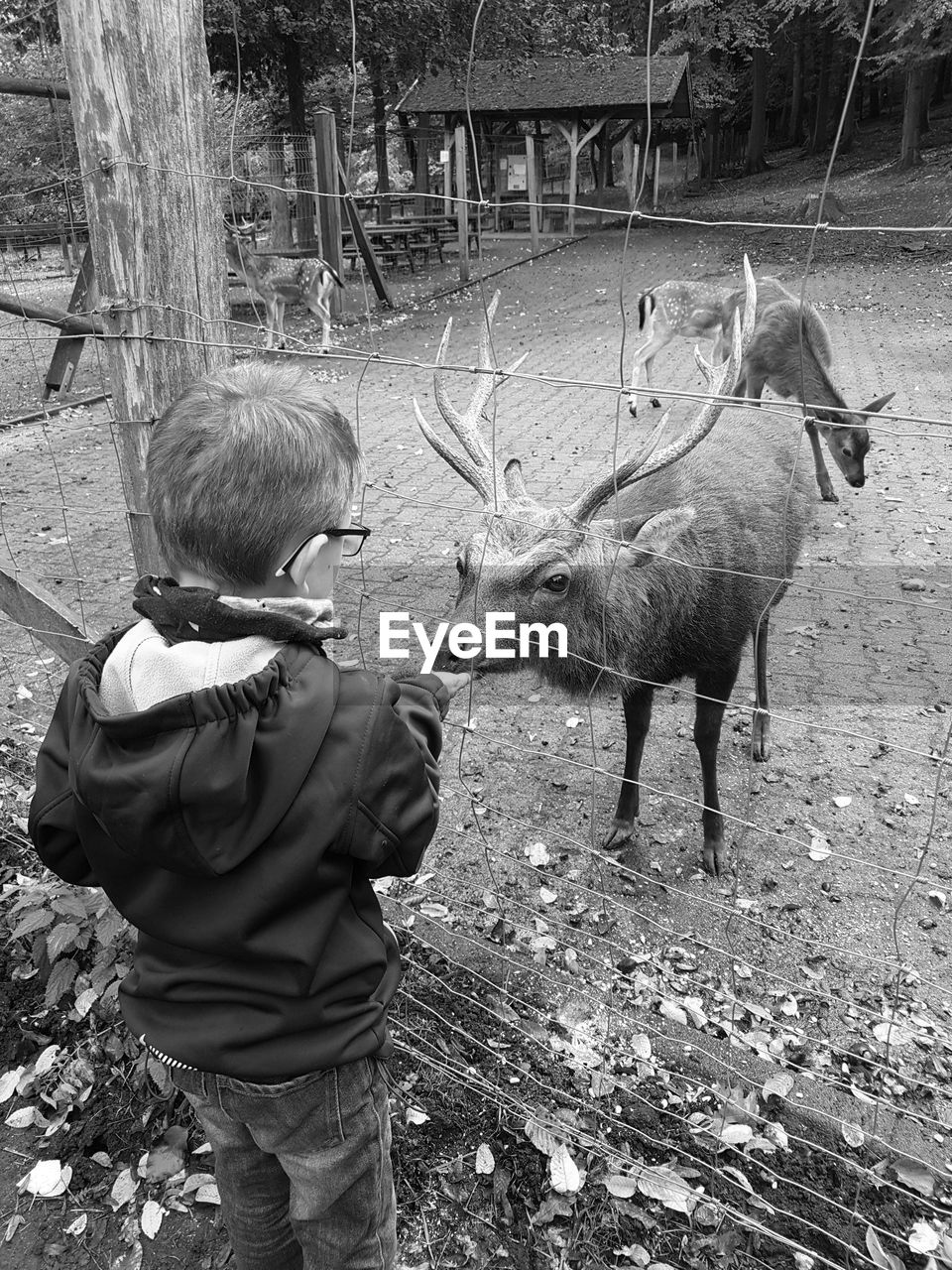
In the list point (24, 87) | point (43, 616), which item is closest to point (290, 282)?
point (24, 87)

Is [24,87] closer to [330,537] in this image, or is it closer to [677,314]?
[330,537]

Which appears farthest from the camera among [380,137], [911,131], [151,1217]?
[911,131]

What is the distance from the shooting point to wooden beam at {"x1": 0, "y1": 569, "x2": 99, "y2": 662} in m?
2.83

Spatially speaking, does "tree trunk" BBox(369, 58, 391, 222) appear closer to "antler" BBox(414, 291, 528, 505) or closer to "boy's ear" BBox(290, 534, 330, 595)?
"antler" BBox(414, 291, 528, 505)

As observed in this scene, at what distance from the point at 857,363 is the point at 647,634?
8.61m

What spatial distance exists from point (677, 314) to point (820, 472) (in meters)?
4.08

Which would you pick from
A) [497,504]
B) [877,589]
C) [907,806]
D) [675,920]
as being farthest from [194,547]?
[877,589]

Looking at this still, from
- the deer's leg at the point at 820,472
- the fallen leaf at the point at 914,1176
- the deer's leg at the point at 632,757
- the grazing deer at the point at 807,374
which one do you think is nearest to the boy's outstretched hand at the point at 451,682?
the fallen leaf at the point at 914,1176

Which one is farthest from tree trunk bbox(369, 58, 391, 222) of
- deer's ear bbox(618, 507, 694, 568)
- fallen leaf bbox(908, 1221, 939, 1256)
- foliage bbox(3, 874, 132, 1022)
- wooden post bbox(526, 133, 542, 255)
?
fallen leaf bbox(908, 1221, 939, 1256)

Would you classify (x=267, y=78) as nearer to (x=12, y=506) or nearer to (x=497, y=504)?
(x=12, y=506)

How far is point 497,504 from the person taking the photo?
3.00 meters

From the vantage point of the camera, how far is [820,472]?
6773mm

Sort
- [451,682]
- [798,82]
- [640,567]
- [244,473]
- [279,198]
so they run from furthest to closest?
[798,82] < [279,198] < [640,567] < [451,682] < [244,473]

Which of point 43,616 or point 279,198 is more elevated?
point 279,198
